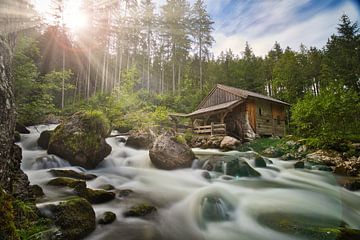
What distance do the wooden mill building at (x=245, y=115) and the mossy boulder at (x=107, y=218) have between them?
16472mm

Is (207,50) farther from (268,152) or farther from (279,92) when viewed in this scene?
(268,152)

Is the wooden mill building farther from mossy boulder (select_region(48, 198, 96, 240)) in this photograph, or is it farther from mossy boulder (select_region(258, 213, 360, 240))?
mossy boulder (select_region(48, 198, 96, 240))

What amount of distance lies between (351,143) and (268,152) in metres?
4.71

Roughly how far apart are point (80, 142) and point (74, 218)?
5.55 meters

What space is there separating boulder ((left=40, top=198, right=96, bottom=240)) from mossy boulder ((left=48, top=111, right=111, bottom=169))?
4894 millimetres

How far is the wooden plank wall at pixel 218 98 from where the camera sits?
23450 mm

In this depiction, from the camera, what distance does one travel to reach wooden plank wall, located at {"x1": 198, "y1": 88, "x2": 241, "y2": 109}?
2345 centimetres

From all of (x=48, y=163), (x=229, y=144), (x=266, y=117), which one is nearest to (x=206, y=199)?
(x=48, y=163)

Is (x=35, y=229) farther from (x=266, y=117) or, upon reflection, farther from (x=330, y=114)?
(x=266, y=117)

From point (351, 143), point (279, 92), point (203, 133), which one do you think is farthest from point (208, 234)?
point (279, 92)

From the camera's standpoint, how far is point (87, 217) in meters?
4.11

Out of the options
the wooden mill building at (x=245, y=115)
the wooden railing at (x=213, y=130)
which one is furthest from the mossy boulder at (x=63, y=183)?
the wooden railing at (x=213, y=130)

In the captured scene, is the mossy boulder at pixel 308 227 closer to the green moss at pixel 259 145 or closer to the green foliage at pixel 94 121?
the green foliage at pixel 94 121

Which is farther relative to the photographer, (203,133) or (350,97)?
(203,133)
